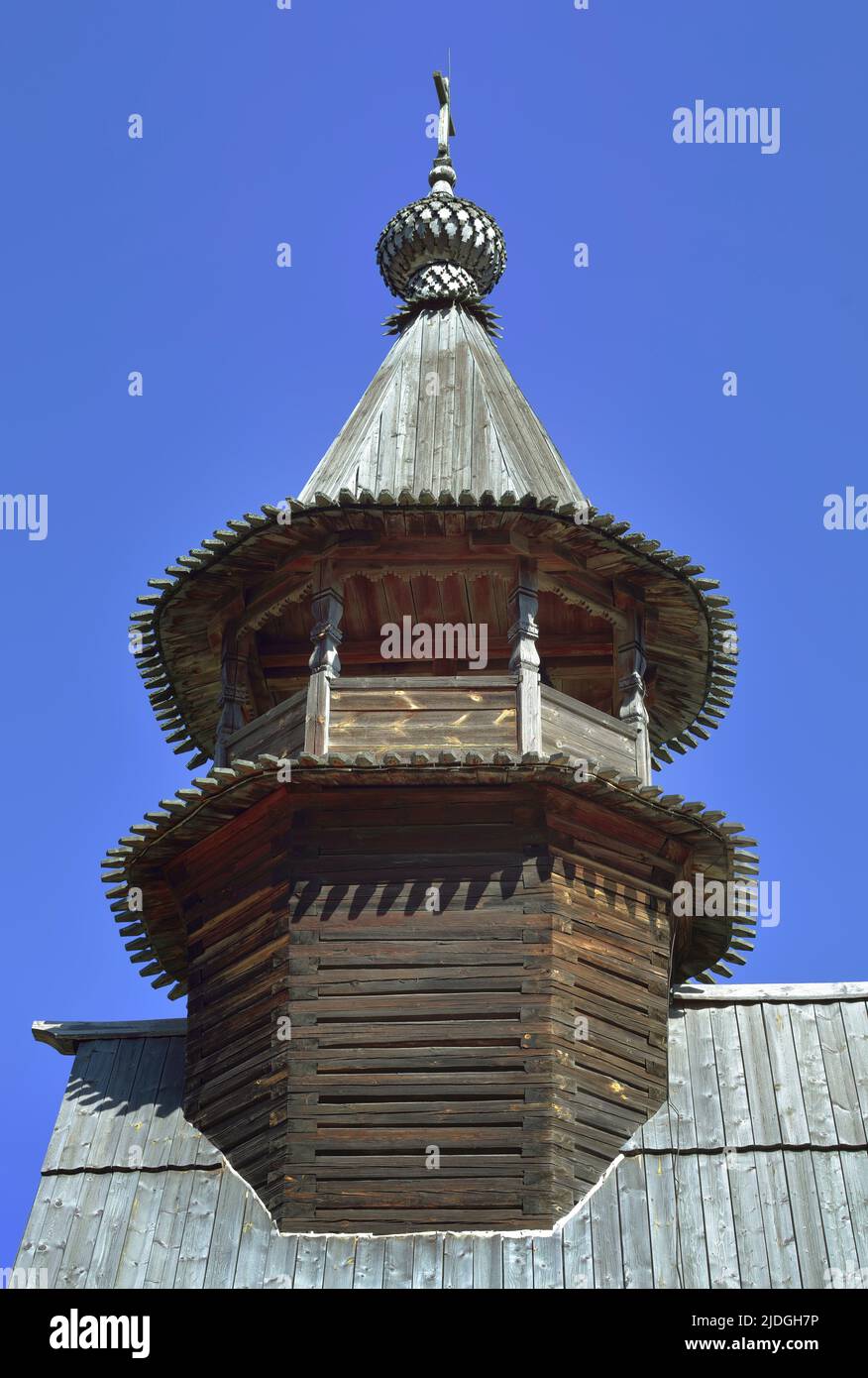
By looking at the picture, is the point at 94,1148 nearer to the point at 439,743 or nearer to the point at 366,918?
the point at 366,918

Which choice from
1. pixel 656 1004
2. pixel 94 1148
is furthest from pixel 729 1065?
pixel 94 1148

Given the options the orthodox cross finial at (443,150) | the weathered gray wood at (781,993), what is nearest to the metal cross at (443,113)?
the orthodox cross finial at (443,150)

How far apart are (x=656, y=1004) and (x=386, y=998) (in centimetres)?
203

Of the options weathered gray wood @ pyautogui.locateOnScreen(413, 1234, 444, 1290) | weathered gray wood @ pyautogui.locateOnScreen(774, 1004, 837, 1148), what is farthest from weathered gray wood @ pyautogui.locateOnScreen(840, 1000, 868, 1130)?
weathered gray wood @ pyautogui.locateOnScreen(413, 1234, 444, 1290)

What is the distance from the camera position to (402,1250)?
1467cm

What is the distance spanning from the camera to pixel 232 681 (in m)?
18.1

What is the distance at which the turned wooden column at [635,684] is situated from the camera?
57.5 feet

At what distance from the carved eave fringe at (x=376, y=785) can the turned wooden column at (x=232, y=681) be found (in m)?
0.76

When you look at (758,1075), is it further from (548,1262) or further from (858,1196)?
(548,1262)

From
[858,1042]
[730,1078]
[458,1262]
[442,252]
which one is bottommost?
[458,1262]

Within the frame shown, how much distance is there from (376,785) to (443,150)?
9.05m

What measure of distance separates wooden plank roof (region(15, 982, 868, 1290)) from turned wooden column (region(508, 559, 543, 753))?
93.4 inches

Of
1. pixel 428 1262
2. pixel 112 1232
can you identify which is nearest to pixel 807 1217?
pixel 428 1262

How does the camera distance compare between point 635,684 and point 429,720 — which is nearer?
point 429,720
